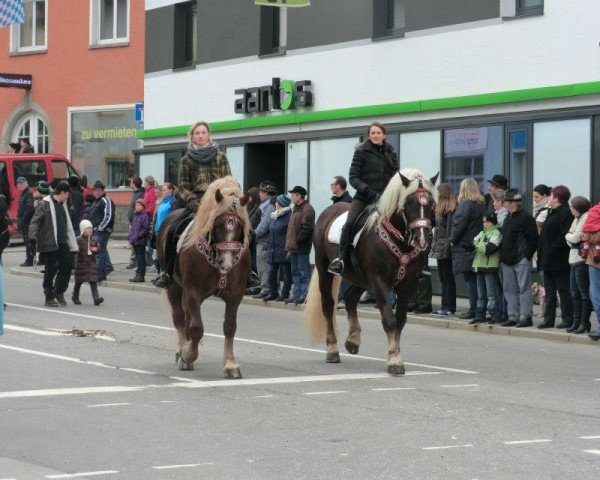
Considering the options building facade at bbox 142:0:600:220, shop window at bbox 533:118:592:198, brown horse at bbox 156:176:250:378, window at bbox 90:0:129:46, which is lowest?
brown horse at bbox 156:176:250:378

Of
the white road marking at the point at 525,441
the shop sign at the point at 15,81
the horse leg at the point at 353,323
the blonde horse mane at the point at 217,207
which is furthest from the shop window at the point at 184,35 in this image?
the white road marking at the point at 525,441

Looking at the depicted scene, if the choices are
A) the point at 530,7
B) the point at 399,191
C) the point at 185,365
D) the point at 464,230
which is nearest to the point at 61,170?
the point at 530,7

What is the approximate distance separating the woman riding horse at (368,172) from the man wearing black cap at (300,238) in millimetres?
7876

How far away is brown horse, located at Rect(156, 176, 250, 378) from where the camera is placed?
13.8 meters

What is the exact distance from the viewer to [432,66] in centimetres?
2627

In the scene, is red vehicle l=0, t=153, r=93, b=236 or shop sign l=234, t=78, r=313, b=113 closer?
shop sign l=234, t=78, r=313, b=113

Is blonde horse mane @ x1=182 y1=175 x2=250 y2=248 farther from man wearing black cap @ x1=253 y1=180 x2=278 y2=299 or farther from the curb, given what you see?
man wearing black cap @ x1=253 y1=180 x2=278 y2=299

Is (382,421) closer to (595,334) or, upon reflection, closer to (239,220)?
(239,220)

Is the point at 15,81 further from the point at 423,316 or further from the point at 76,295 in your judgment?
the point at 423,316

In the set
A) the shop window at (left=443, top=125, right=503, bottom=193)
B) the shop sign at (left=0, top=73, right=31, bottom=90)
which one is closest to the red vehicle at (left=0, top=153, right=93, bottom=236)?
the shop sign at (left=0, top=73, right=31, bottom=90)

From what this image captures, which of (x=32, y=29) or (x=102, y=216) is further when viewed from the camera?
(x=32, y=29)

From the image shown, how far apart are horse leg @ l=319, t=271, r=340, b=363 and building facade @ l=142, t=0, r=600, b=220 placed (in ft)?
25.1

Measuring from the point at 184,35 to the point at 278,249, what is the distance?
480 inches

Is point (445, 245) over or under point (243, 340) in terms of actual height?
over
